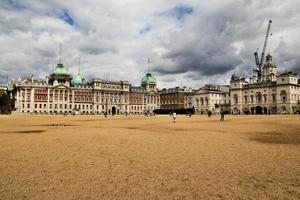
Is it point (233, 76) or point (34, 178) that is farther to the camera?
point (233, 76)

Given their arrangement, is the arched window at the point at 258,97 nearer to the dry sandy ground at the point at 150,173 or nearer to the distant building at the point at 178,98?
the distant building at the point at 178,98

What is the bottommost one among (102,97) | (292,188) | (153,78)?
(292,188)

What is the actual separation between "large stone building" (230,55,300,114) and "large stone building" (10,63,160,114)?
6284cm

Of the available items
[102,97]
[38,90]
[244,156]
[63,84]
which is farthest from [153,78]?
[244,156]

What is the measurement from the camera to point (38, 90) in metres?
137

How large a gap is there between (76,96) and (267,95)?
9864 centimetres

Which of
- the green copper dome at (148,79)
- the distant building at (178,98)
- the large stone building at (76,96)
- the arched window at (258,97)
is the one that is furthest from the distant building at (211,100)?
the green copper dome at (148,79)

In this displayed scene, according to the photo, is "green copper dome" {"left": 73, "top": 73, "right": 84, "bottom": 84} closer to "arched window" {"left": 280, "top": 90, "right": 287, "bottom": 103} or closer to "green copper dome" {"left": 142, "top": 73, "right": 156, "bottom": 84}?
"green copper dome" {"left": 142, "top": 73, "right": 156, "bottom": 84}

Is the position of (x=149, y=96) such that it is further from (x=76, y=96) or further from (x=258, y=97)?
(x=258, y=97)

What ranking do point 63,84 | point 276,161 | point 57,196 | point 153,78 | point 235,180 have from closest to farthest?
point 57,196 → point 235,180 → point 276,161 → point 63,84 → point 153,78

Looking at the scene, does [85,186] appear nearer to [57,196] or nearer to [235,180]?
[57,196]

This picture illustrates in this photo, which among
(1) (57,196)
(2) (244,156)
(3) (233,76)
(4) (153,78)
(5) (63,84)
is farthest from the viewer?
(4) (153,78)

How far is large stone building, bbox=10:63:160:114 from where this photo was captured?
135 m

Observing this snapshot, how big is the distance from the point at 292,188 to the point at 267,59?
15768cm
